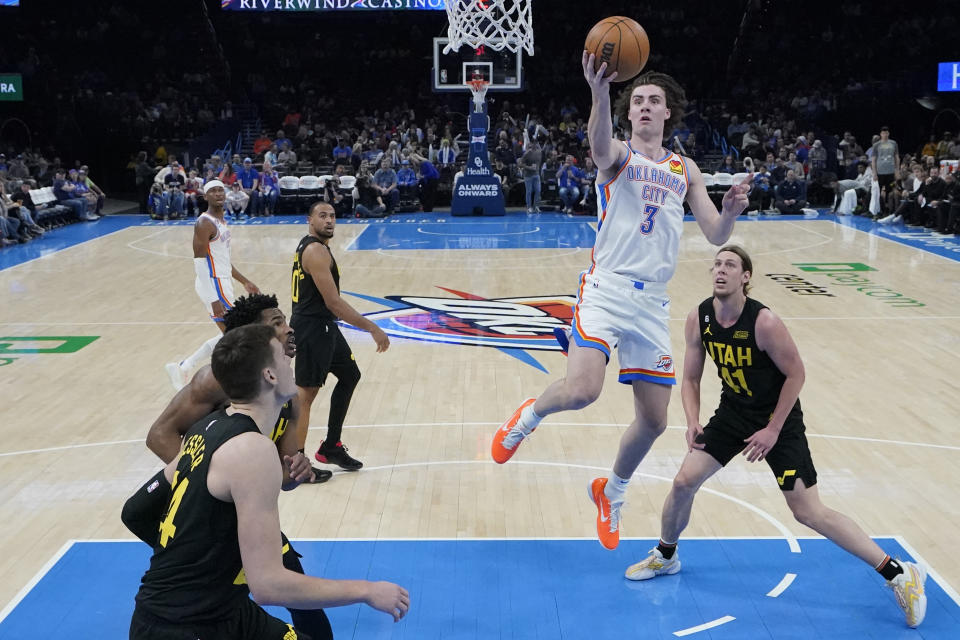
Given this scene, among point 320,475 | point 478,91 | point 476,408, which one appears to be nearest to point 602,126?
point 320,475

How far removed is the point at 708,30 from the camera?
1200 inches

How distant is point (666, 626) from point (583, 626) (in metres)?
0.35

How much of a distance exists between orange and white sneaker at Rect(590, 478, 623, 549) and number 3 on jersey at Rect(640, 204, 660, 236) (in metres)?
1.25

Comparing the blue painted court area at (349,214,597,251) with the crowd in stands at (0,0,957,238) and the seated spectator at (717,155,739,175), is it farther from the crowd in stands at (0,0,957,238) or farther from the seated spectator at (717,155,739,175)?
the seated spectator at (717,155,739,175)

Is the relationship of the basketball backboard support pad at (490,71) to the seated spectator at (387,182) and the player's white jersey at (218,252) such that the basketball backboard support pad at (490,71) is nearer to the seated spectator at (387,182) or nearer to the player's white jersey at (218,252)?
the seated spectator at (387,182)

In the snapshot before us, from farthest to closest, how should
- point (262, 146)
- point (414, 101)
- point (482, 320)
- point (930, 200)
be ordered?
1. point (414, 101)
2. point (262, 146)
3. point (930, 200)
4. point (482, 320)

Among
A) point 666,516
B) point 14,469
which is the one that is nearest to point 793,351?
point 666,516

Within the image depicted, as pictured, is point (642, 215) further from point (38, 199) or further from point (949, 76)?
point (949, 76)

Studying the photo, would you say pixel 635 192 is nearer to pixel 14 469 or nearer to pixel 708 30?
→ pixel 14 469

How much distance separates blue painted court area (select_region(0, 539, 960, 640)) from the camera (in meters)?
4.21

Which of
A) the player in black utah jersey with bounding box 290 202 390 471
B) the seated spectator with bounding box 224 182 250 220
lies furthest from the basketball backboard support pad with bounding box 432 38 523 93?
the player in black utah jersey with bounding box 290 202 390 471

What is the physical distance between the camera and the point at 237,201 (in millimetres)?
21312

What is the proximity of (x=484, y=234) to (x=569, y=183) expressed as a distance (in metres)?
4.26

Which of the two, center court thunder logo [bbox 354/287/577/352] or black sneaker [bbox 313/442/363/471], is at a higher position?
center court thunder logo [bbox 354/287/577/352]
